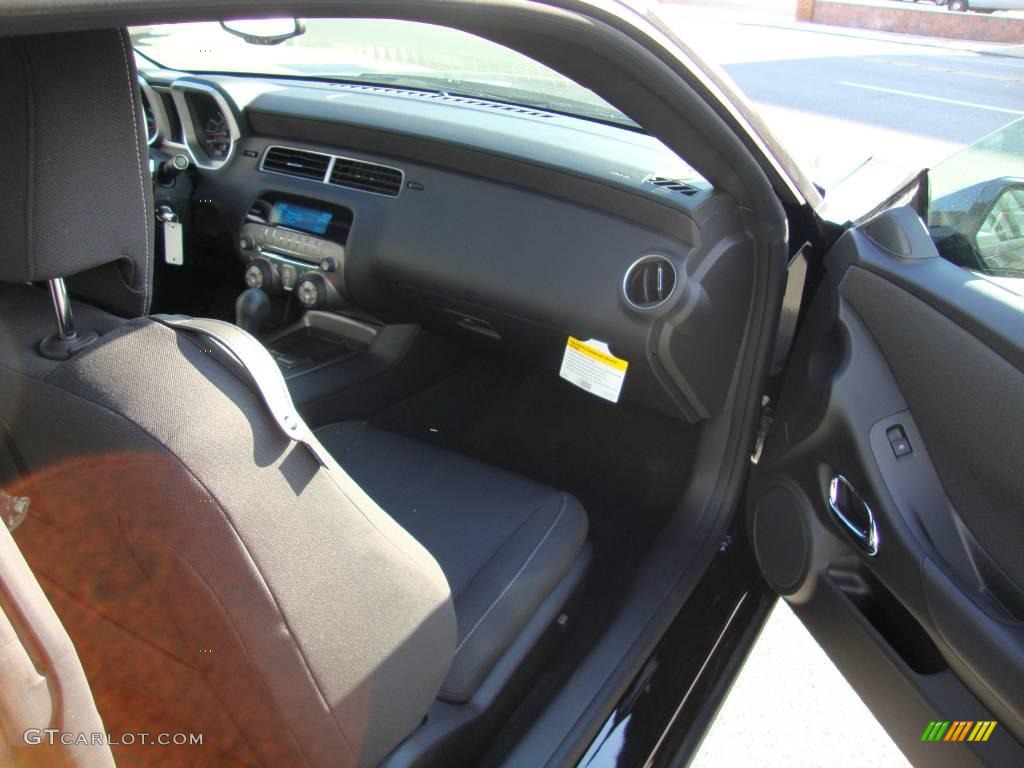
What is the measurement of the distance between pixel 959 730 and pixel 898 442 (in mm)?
448

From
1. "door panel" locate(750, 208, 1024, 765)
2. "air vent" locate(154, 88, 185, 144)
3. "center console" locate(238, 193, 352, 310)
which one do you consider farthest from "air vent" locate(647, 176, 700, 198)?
"air vent" locate(154, 88, 185, 144)

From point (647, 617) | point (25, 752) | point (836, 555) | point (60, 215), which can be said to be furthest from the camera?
point (647, 617)

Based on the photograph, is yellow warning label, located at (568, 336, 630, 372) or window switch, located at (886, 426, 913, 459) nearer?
window switch, located at (886, 426, 913, 459)

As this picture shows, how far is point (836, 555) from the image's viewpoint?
1.47 metres

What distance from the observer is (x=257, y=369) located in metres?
0.86

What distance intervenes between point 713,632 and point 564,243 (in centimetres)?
91

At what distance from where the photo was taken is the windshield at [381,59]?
239 cm

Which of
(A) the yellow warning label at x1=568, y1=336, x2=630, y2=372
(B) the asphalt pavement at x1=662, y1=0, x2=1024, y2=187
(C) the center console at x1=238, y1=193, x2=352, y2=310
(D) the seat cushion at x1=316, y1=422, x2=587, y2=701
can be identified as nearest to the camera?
(D) the seat cushion at x1=316, y1=422, x2=587, y2=701

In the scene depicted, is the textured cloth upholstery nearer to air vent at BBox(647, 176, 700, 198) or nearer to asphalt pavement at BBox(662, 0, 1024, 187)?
air vent at BBox(647, 176, 700, 198)

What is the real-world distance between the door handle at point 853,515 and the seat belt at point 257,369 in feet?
3.18

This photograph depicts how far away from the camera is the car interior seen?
31.5 inches

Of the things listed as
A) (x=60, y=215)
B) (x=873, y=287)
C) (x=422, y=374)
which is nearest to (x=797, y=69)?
(x=422, y=374)

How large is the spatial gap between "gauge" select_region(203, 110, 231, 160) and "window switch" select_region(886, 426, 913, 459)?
210 centimetres

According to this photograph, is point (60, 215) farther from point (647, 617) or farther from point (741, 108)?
point (647, 617)
